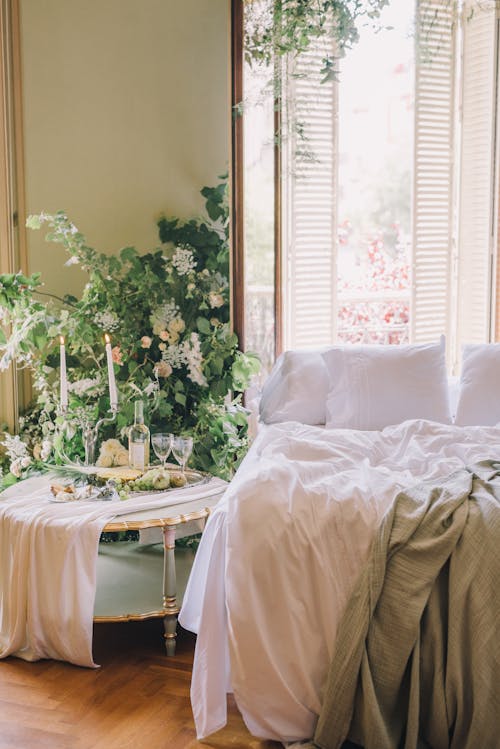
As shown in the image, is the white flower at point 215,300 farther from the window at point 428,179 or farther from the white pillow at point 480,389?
the white pillow at point 480,389

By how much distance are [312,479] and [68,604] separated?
2.87 ft

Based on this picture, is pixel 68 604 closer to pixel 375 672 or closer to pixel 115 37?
pixel 375 672

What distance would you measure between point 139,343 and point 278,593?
144 cm

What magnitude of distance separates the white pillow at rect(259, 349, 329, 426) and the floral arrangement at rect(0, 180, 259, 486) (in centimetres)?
18

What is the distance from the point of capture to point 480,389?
11.4 feet

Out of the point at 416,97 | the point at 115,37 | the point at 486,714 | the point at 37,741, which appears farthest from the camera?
the point at 416,97

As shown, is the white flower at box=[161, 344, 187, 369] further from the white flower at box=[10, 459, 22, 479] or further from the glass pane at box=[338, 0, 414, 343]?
the glass pane at box=[338, 0, 414, 343]

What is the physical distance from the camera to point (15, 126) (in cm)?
339

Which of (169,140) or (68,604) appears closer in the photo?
(68,604)

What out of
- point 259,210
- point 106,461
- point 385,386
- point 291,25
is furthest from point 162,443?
point 291,25

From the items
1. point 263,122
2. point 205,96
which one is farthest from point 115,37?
point 263,122

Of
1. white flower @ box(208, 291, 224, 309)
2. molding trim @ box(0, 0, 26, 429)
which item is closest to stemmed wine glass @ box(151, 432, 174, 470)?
white flower @ box(208, 291, 224, 309)

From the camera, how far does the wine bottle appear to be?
294 cm

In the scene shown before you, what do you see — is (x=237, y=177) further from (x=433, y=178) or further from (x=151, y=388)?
(x=433, y=178)
